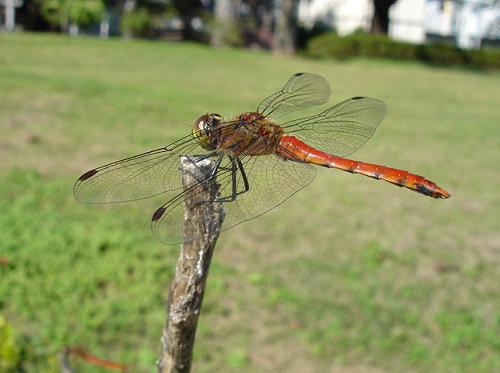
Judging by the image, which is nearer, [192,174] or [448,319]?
[192,174]

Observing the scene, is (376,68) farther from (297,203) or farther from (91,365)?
(91,365)

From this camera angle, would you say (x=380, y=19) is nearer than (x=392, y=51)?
No

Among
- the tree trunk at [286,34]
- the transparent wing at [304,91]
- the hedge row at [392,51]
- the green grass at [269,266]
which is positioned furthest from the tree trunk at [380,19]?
the transparent wing at [304,91]

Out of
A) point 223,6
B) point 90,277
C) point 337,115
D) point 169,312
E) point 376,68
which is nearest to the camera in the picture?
point 169,312

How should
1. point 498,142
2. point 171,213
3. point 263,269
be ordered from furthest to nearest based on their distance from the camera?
1. point 498,142
2. point 263,269
3. point 171,213

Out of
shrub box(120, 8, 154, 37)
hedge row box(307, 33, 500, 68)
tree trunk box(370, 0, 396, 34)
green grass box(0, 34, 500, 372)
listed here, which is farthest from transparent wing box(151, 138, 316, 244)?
tree trunk box(370, 0, 396, 34)

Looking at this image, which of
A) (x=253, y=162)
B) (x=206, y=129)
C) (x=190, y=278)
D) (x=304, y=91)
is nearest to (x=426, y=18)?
(x=304, y=91)

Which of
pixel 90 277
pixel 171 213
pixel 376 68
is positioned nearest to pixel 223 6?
pixel 376 68

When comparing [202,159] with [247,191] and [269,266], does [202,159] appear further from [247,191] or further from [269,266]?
[269,266]
